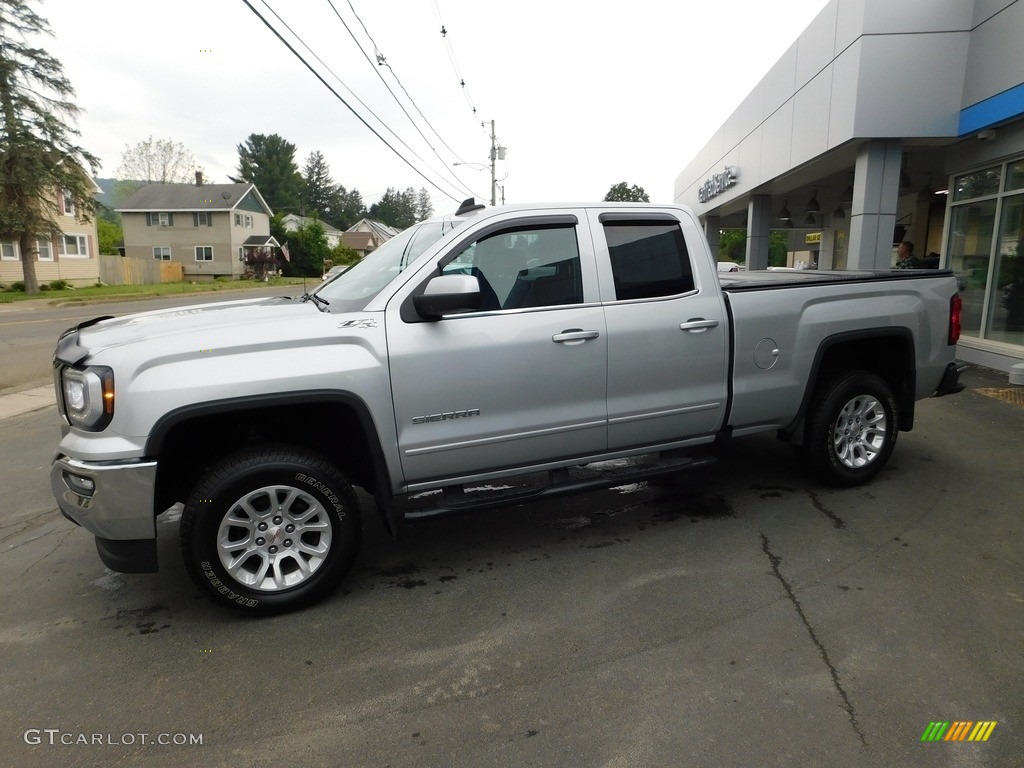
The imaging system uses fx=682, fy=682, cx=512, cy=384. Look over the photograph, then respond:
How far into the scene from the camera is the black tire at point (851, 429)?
4984mm

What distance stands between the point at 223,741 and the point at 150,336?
6.29 ft

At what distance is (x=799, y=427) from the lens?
199 inches

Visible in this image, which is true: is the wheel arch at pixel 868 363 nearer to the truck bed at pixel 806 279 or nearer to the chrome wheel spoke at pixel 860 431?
the chrome wheel spoke at pixel 860 431

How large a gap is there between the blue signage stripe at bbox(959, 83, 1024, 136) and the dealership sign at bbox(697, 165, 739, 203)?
914 centimetres

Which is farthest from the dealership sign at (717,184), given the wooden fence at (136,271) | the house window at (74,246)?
the wooden fence at (136,271)

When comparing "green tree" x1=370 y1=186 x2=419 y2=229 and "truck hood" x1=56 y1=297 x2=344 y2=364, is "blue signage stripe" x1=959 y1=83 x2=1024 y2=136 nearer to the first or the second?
"truck hood" x1=56 y1=297 x2=344 y2=364

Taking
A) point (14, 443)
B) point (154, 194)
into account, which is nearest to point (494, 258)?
point (14, 443)

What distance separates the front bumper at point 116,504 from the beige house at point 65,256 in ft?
134

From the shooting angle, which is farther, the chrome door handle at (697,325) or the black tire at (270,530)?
the chrome door handle at (697,325)

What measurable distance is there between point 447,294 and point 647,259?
1.53 meters

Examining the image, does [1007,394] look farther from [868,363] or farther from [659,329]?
[659,329]

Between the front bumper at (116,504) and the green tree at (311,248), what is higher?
the green tree at (311,248)

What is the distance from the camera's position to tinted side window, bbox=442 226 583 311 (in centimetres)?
399

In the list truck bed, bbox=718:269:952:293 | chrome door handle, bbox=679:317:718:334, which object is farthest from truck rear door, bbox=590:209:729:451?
truck bed, bbox=718:269:952:293
